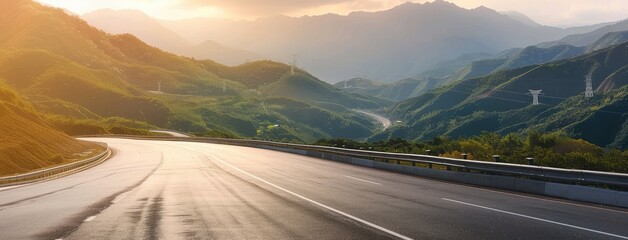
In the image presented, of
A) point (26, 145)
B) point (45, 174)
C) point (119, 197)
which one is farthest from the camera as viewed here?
point (26, 145)

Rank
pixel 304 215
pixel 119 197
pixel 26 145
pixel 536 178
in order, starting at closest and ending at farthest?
pixel 304 215, pixel 119 197, pixel 536 178, pixel 26 145

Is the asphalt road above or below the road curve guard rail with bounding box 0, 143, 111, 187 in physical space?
above

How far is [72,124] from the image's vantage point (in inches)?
4835

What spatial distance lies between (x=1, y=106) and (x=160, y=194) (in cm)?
3820

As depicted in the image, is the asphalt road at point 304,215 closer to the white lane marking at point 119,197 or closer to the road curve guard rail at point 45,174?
the white lane marking at point 119,197

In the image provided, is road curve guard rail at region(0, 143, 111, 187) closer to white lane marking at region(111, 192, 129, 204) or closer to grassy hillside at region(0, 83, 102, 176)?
grassy hillside at region(0, 83, 102, 176)

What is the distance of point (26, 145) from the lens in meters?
41.7

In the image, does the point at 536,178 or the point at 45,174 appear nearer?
the point at 536,178

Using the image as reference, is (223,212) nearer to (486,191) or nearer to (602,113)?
(486,191)

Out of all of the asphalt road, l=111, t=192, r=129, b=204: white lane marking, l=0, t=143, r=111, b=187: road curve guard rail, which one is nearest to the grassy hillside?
l=0, t=143, r=111, b=187: road curve guard rail

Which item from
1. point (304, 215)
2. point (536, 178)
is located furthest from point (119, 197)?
point (536, 178)

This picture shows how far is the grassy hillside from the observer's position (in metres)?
35.8

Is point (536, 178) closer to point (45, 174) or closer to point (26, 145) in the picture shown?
point (45, 174)

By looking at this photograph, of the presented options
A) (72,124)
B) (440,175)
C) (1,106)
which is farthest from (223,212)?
(72,124)
